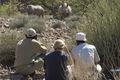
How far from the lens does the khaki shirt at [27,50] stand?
7.48 metres

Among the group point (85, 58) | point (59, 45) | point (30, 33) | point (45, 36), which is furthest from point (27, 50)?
point (45, 36)

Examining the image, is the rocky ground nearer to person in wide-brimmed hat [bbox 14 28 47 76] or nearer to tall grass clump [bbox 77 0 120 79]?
person in wide-brimmed hat [bbox 14 28 47 76]

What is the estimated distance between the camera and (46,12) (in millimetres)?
36844

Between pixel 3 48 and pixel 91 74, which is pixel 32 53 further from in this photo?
pixel 91 74

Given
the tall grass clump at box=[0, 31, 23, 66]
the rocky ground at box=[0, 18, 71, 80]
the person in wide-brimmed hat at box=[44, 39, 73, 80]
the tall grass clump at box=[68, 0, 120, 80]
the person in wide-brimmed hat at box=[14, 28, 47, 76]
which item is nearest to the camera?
the person in wide-brimmed hat at box=[44, 39, 73, 80]

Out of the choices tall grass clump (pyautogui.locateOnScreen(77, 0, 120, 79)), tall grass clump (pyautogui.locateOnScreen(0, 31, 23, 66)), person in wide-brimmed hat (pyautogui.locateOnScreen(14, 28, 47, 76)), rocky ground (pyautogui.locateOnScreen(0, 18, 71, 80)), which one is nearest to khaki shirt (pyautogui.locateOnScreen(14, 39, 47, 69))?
person in wide-brimmed hat (pyautogui.locateOnScreen(14, 28, 47, 76))

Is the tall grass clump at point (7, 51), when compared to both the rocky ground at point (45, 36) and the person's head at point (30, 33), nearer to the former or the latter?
the rocky ground at point (45, 36)

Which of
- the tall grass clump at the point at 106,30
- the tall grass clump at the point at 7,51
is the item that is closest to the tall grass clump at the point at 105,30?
the tall grass clump at the point at 106,30

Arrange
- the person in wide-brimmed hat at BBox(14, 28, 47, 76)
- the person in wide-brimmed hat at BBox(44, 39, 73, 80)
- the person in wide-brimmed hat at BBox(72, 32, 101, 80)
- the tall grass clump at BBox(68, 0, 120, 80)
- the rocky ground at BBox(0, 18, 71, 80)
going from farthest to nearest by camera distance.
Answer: the rocky ground at BBox(0, 18, 71, 80), the person in wide-brimmed hat at BBox(14, 28, 47, 76), the tall grass clump at BBox(68, 0, 120, 80), the person in wide-brimmed hat at BBox(72, 32, 101, 80), the person in wide-brimmed hat at BBox(44, 39, 73, 80)

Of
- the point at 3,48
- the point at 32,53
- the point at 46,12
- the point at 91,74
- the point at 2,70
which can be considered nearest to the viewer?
the point at 91,74

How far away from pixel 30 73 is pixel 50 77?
1.69 m

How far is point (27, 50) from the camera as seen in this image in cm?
750

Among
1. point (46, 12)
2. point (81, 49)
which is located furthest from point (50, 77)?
point (46, 12)

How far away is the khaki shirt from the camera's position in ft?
24.5
